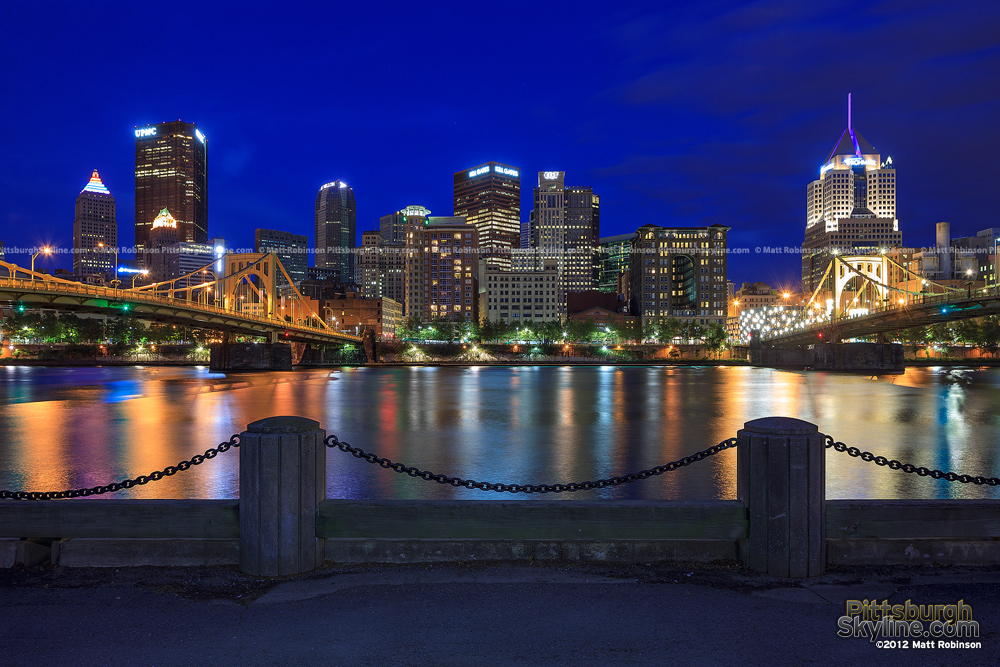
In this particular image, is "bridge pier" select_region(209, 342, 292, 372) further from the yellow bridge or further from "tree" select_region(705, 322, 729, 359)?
"tree" select_region(705, 322, 729, 359)

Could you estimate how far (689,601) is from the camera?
5.39m

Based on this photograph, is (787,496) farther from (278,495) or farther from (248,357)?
(248,357)

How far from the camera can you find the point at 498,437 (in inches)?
738

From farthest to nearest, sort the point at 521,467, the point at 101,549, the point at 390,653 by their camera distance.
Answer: the point at 521,467 < the point at 101,549 < the point at 390,653

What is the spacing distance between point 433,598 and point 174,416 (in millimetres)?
22946

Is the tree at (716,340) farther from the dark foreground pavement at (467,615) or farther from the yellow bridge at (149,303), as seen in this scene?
the dark foreground pavement at (467,615)

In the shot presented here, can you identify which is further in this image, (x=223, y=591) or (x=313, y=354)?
(x=313, y=354)

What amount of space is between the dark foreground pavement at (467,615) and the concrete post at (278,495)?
202 mm

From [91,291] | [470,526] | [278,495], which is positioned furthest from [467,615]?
[91,291]

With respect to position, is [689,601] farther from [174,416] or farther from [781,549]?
[174,416]

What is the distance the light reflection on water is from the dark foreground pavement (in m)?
4.74

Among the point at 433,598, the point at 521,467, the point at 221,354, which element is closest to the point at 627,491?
the point at 521,467

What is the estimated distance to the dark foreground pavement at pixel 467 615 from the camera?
177 inches

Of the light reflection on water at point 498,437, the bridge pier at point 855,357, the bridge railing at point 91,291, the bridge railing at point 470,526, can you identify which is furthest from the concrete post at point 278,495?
the bridge pier at point 855,357
